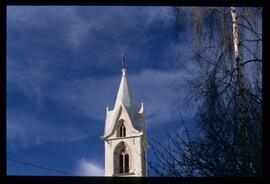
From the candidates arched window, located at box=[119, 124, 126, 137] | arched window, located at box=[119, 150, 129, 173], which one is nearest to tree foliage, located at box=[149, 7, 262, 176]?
arched window, located at box=[119, 150, 129, 173]

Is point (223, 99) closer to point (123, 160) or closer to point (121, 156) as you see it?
point (123, 160)

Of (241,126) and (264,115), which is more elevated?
(241,126)

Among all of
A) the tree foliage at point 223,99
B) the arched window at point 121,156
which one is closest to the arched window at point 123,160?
the arched window at point 121,156

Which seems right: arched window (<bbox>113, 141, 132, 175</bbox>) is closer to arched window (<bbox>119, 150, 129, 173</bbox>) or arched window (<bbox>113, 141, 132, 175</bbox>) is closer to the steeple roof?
arched window (<bbox>119, 150, 129, 173</bbox>)

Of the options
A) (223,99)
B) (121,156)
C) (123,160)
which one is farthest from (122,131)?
(223,99)

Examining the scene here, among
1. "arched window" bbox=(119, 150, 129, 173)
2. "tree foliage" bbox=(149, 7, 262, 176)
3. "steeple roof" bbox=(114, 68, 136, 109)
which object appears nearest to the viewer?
"tree foliage" bbox=(149, 7, 262, 176)

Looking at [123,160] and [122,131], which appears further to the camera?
[122,131]

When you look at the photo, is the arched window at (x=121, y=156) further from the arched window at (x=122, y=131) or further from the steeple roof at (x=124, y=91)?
the steeple roof at (x=124, y=91)
